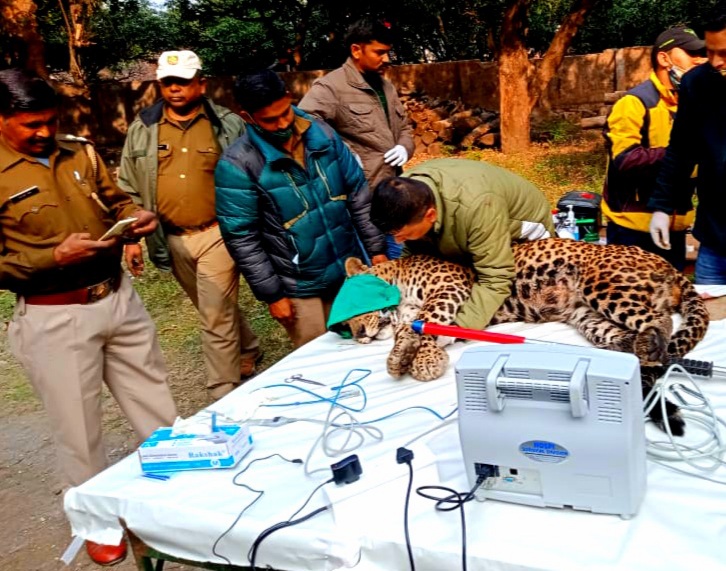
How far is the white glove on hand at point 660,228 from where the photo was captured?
3270 millimetres

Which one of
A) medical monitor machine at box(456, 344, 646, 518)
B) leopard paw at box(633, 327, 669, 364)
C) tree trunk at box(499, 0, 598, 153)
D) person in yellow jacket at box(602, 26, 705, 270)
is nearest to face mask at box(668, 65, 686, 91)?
person in yellow jacket at box(602, 26, 705, 270)

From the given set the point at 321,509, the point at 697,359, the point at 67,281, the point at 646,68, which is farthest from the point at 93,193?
the point at 646,68

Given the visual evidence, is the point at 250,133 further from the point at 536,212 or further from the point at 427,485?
the point at 427,485

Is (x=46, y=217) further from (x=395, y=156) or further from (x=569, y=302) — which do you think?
(x=395, y=156)

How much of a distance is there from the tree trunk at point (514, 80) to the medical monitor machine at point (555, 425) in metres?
8.64

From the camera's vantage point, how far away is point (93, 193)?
9.80 ft

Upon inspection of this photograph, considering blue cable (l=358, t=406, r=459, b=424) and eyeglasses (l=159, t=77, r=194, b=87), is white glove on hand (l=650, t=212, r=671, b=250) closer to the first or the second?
blue cable (l=358, t=406, r=459, b=424)

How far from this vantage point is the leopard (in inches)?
105

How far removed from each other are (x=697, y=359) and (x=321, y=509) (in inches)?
58.8

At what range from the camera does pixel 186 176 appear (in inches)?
157

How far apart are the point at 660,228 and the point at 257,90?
197 cm

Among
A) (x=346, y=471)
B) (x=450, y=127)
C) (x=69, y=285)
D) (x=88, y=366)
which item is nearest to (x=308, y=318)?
(x=88, y=366)

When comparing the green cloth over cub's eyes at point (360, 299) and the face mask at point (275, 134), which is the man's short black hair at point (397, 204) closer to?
the green cloth over cub's eyes at point (360, 299)

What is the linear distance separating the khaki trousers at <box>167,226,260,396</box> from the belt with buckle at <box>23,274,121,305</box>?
109 cm
